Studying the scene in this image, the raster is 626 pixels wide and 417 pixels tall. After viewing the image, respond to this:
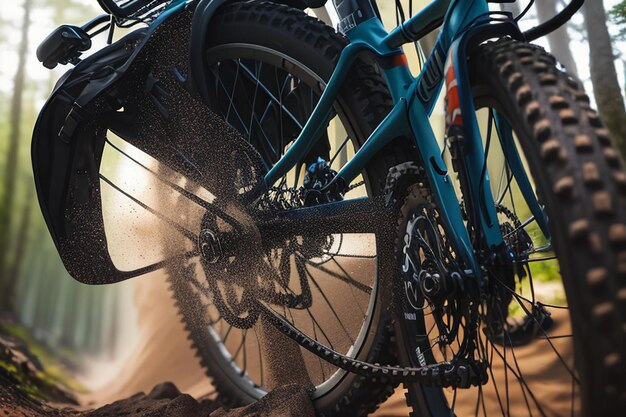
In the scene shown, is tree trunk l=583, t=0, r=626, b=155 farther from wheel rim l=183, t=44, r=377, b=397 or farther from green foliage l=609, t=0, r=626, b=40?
wheel rim l=183, t=44, r=377, b=397

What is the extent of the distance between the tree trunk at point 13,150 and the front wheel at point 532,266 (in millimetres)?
4852

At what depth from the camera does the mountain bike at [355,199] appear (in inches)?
35.6

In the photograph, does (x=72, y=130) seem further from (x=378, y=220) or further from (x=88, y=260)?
(x=378, y=220)

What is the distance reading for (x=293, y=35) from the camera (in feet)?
5.50

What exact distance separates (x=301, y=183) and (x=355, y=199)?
1.30 feet

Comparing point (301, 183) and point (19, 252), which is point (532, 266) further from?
point (19, 252)

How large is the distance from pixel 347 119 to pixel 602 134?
0.77m

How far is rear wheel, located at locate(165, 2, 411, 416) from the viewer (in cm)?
155

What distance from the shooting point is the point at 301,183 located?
6.21ft

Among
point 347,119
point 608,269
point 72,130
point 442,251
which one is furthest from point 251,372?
point 608,269

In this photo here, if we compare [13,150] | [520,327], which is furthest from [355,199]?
[13,150]

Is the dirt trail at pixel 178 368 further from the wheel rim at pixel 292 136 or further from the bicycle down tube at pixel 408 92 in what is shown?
the wheel rim at pixel 292 136

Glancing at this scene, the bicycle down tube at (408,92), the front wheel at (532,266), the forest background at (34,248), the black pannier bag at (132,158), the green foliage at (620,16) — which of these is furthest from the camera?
the forest background at (34,248)

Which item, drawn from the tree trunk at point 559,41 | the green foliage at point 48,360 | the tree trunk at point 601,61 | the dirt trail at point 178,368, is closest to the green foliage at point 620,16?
the tree trunk at point 601,61
